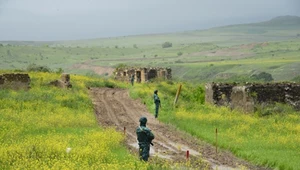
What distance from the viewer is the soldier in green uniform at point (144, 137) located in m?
15.4

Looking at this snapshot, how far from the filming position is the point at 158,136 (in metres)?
22.5

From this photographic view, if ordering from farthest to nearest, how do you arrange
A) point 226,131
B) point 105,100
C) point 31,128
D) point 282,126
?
point 105,100 < point 282,126 < point 226,131 < point 31,128

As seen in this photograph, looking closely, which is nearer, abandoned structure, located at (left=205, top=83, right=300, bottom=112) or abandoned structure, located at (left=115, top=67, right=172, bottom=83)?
abandoned structure, located at (left=205, top=83, right=300, bottom=112)

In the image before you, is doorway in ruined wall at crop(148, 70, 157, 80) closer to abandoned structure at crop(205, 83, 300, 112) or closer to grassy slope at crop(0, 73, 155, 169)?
abandoned structure at crop(205, 83, 300, 112)

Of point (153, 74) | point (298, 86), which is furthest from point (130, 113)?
point (153, 74)

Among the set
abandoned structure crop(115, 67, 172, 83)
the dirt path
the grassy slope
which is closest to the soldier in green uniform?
the grassy slope

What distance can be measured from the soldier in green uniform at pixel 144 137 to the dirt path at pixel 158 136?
2132 mm

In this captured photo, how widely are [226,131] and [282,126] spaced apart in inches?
134

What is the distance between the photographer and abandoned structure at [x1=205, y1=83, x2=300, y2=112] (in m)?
31.6

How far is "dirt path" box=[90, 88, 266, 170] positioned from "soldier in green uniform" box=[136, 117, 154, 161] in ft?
6.99

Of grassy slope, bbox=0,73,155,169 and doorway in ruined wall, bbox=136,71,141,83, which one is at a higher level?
grassy slope, bbox=0,73,155,169

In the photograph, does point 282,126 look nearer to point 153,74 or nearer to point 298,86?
point 298,86

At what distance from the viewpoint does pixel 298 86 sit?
32906 mm

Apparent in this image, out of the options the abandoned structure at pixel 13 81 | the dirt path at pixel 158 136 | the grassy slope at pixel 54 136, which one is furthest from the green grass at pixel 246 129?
the abandoned structure at pixel 13 81
